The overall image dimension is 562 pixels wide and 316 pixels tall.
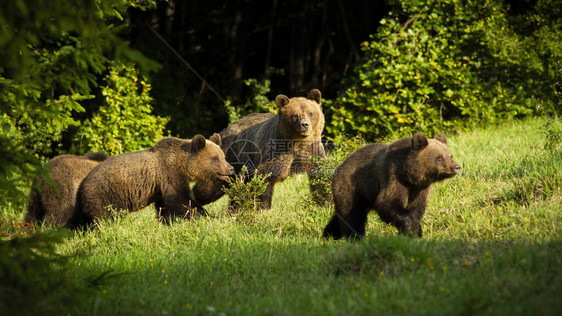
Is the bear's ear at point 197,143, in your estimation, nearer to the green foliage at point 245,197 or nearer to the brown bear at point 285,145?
the brown bear at point 285,145

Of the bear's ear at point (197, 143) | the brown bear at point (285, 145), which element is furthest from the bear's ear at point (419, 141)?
the bear's ear at point (197, 143)

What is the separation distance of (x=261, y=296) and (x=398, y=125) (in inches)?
310

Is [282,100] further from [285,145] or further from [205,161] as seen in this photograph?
[205,161]

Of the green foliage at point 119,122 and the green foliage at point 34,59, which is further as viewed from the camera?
the green foliage at point 119,122

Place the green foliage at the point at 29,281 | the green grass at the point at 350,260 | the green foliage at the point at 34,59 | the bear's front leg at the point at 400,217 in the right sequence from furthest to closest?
the bear's front leg at the point at 400,217 < the green grass at the point at 350,260 < the green foliage at the point at 29,281 < the green foliage at the point at 34,59

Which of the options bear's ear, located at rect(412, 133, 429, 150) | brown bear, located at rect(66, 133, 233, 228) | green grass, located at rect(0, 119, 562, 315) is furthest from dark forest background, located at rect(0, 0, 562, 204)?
bear's ear, located at rect(412, 133, 429, 150)

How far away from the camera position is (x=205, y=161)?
749 centimetres

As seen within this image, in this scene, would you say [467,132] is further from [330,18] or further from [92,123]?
[92,123]

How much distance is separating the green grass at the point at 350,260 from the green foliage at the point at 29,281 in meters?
0.19

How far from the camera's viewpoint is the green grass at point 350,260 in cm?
385

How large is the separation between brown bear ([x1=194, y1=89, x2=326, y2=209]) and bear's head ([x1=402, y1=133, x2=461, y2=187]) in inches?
94.5

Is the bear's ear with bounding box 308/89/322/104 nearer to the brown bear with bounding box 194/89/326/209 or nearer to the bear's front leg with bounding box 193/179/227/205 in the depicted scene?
the brown bear with bounding box 194/89/326/209

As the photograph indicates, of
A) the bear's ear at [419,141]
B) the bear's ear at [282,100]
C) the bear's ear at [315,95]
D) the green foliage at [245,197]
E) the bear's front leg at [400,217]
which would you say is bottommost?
the green foliage at [245,197]

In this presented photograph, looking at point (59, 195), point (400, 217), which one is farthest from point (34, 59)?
point (59, 195)
